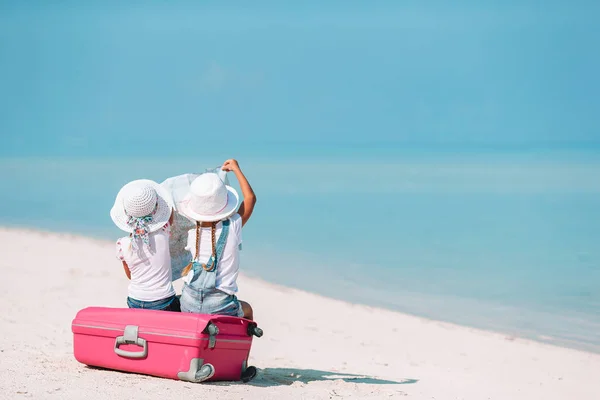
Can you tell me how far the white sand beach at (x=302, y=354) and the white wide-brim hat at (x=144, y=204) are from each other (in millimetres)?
889

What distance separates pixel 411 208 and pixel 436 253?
7.70 meters

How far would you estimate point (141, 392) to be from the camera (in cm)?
432

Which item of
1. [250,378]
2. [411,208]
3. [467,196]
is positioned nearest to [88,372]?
[250,378]

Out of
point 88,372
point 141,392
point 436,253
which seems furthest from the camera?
point 436,253

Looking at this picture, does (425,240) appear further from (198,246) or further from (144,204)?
(144,204)

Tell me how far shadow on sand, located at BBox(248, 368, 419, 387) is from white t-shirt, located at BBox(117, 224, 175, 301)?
0.82 meters

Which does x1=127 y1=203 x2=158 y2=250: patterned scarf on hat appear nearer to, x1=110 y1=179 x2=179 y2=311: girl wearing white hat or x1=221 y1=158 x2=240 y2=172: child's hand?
x1=110 y1=179 x2=179 y2=311: girl wearing white hat

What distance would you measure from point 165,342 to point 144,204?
809 millimetres

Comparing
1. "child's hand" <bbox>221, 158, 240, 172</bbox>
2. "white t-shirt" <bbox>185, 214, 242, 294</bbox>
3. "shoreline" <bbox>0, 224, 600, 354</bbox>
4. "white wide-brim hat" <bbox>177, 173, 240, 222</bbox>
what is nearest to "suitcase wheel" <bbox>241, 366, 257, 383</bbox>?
"white t-shirt" <bbox>185, 214, 242, 294</bbox>

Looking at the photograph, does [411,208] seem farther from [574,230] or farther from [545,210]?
[574,230]

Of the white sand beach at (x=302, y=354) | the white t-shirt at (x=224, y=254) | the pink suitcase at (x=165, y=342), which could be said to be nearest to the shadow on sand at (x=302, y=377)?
the white sand beach at (x=302, y=354)

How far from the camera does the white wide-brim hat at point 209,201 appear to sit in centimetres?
479

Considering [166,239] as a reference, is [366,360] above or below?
below

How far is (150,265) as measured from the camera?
4941 mm
